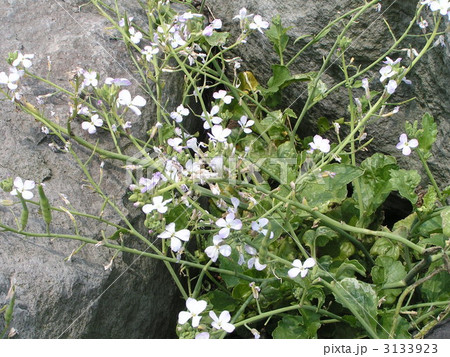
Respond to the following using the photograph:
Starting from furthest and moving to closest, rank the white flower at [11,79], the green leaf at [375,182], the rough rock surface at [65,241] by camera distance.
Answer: the green leaf at [375,182]
the white flower at [11,79]
the rough rock surface at [65,241]

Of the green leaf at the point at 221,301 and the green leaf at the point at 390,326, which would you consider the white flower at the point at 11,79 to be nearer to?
the green leaf at the point at 221,301

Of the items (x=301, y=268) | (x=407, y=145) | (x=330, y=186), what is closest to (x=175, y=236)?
(x=301, y=268)

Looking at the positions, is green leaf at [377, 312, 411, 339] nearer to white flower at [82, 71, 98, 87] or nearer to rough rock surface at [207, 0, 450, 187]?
rough rock surface at [207, 0, 450, 187]

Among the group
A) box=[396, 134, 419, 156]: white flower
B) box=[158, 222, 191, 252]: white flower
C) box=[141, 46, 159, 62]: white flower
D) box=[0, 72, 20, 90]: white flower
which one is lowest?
box=[158, 222, 191, 252]: white flower

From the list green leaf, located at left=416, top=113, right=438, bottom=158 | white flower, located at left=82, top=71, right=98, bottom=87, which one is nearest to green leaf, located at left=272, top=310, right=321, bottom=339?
green leaf, located at left=416, top=113, right=438, bottom=158

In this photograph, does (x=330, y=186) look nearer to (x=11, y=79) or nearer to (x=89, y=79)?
(x=89, y=79)

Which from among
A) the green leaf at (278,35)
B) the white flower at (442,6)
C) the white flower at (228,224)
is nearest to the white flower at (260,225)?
the white flower at (228,224)
